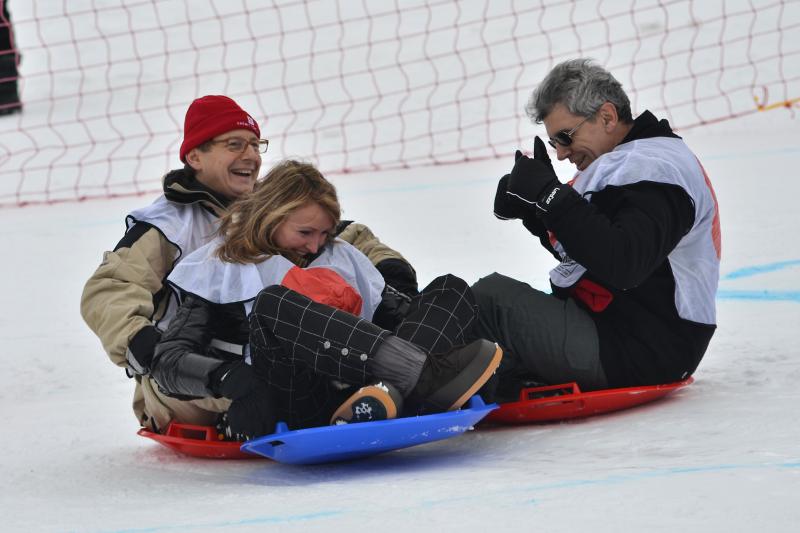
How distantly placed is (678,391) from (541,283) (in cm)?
143

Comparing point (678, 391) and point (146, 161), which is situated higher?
point (146, 161)

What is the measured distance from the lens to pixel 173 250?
3043 mm

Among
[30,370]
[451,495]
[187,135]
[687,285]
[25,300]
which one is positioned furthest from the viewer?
[25,300]

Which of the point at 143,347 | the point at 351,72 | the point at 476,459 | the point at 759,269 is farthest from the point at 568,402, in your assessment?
the point at 351,72

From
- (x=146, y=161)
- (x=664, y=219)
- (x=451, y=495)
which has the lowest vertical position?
(x=451, y=495)

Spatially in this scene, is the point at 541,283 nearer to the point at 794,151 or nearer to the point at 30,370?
the point at 30,370

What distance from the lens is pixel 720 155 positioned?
682cm

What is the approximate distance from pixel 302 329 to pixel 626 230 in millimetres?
695

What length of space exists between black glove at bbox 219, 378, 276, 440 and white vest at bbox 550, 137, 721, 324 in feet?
2.39

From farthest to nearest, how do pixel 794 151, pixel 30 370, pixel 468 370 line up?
pixel 794 151
pixel 30 370
pixel 468 370

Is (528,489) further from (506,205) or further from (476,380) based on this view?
(506,205)

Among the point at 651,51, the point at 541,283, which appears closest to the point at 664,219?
the point at 541,283

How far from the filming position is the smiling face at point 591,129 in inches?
112

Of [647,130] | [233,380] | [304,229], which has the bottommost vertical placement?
[233,380]
